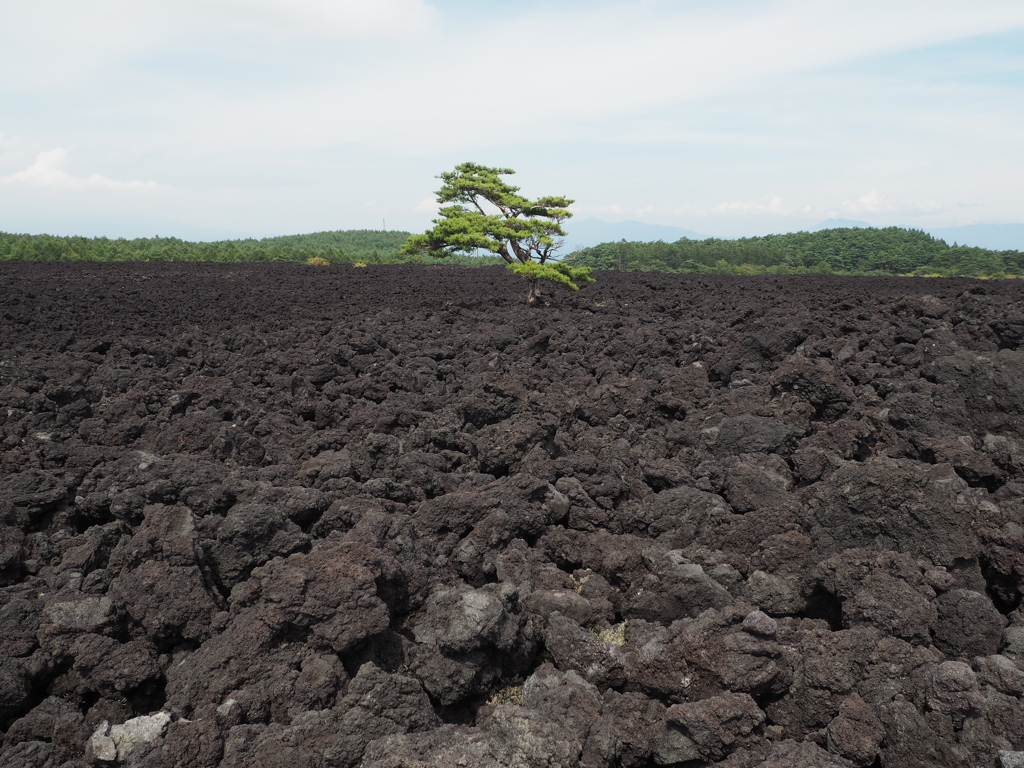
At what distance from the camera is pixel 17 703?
386 centimetres

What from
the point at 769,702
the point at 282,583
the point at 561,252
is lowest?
the point at 769,702

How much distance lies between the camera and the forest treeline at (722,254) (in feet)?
130

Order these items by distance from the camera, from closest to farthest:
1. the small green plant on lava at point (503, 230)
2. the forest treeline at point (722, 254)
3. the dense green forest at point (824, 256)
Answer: the small green plant on lava at point (503, 230)
the forest treeline at point (722, 254)
the dense green forest at point (824, 256)

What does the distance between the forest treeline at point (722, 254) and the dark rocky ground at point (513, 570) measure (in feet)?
108

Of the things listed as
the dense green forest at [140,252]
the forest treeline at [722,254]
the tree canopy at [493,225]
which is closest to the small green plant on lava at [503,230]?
the tree canopy at [493,225]

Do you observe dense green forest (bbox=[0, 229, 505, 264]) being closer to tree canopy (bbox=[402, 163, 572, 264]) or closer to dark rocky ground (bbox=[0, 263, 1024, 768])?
tree canopy (bbox=[402, 163, 572, 264])

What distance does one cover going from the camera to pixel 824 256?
55.2 metres

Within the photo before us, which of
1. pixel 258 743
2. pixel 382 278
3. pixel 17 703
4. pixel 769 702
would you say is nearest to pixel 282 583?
pixel 258 743

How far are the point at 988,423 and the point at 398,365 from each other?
7.51m

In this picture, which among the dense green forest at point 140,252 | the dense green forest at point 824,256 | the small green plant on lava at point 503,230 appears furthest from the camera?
the dense green forest at point 824,256

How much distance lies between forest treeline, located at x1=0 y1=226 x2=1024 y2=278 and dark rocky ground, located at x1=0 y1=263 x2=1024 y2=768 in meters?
32.8

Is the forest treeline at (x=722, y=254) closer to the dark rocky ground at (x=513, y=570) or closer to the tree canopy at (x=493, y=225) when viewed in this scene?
the tree canopy at (x=493, y=225)

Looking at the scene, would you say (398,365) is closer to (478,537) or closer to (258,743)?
(478,537)

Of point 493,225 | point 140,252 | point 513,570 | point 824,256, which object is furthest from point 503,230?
point 824,256
